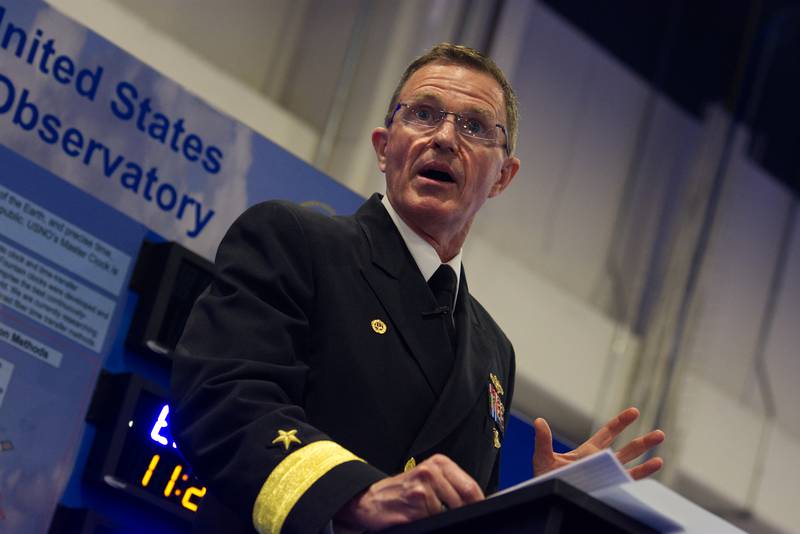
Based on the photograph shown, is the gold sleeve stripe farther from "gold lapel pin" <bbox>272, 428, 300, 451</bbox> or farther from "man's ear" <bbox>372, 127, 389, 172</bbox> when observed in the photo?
"man's ear" <bbox>372, 127, 389, 172</bbox>

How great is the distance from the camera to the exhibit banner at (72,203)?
11.8 feet

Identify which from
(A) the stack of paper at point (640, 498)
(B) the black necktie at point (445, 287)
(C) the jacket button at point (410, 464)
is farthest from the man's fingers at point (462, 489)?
(B) the black necktie at point (445, 287)

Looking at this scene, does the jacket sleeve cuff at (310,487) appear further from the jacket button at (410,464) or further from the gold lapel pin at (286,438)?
the jacket button at (410,464)

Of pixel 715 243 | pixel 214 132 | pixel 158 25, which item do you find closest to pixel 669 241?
pixel 715 243

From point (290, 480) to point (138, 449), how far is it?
220 cm

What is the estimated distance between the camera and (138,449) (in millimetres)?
3865

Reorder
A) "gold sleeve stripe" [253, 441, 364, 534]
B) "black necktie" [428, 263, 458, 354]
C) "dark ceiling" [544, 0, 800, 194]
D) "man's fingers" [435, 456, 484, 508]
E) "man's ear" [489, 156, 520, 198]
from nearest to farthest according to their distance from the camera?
1. "man's fingers" [435, 456, 484, 508]
2. "gold sleeve stripe" [253, 441, 364, 534]
3. "black necktie" [428, 263, 458, 354]
4. "man's ear" [489, 156, 520, 198]
5. "dark ceiling" [544, 0, 800, 194]

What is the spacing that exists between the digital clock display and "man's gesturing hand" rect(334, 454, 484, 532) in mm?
2141

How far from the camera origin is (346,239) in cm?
231

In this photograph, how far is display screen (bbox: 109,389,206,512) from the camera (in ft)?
12.5

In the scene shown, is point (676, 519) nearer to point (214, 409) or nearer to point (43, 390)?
point (214, 409)

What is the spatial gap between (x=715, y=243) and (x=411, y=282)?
5893mm

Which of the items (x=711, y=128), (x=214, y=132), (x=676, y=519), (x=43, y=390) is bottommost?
(x=676, y=519)

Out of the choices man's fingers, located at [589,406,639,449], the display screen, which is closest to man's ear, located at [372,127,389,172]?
man's fingers, located at [589,406,639,449]
